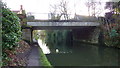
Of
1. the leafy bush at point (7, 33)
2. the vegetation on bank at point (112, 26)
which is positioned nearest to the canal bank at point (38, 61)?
the leafy bush at point (7, 33)

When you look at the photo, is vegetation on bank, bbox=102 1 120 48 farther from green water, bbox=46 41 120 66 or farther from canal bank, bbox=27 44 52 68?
canal bank, bbox=27 44 52 68

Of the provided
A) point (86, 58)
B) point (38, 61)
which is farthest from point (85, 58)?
point (38, 61)

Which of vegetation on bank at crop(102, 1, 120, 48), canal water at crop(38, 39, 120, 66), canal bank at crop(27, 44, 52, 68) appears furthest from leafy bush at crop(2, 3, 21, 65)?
vegetation on bank at crop(102, 1, 120, 48)

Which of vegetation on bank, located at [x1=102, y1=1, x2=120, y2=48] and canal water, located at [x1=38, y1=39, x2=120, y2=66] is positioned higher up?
vegetation on bank, located at [x1=102, y1=1, x2=120, y2=48]

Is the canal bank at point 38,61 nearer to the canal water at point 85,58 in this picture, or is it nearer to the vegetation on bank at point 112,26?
the canal water at point 85,58

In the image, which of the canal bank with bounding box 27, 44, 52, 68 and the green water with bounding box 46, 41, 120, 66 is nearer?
the canal bank with bounding box 27, 44, 52, 68

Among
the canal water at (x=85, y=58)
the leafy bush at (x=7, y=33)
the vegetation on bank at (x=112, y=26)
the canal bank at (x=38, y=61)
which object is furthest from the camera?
the vegetation on bank at (x=112, y=26)

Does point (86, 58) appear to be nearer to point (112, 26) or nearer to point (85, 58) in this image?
point (85, 58)

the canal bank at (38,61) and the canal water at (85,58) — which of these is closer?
the canal bank at (38,61)

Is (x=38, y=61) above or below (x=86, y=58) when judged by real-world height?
above

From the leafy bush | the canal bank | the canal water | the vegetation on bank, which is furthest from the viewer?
the vegetation on bank

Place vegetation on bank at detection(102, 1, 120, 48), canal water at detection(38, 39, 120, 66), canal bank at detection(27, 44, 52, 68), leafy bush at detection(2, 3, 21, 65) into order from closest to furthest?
leafy bush at detection(2, 3, 21, 65)
canal bank at detection(27, 44, 52, 68)
canal water at detection(38, 39, 120, 66)
vegetation on bank at detection(102, 1, 120, 48)

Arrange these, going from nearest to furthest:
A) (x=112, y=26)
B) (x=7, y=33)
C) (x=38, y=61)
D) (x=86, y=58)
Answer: (x=7, y=33) → (x=38, y=61) → (x=86, y=58) → (x=112, y=26)

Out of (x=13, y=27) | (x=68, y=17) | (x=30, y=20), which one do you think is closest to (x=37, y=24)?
(x=30, y=20)
